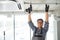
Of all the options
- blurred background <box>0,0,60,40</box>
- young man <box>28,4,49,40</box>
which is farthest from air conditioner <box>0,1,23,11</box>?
young man <box>28,4,49,40</box>

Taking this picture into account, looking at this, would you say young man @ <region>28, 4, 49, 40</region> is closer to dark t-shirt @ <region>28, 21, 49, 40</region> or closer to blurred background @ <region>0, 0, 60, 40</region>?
dark t-shirt @ <region>28, 21, 49, 40</region>

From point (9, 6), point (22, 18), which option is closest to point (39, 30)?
point (22, 18)

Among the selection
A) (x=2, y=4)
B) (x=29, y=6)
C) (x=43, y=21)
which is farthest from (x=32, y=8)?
(x=2, y=4)

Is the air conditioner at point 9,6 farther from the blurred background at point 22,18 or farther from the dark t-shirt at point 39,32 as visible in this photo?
the dark t-shirt at point 39,32

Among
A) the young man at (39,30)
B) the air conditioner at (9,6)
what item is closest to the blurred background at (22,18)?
the air conditioner at (9,6)

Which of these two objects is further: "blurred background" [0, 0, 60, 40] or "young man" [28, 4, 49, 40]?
"blurred background" [0, 0, 60, 40]

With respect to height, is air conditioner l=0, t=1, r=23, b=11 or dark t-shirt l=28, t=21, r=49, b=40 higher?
air conditioner l=0, t=1, r=23, b=11

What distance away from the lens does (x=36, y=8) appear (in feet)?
13.9

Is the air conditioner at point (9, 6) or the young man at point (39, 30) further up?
the air conditioner at point (9, 6)

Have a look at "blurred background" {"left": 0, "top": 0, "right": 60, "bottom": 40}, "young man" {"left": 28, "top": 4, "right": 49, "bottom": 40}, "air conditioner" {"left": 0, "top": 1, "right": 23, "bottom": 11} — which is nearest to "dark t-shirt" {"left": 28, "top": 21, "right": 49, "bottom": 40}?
"young man" {"left": 28, "top": 4, "right": 49, "bottom": 40}

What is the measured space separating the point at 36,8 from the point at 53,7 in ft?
1.47

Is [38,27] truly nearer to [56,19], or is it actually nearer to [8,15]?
[56,19]

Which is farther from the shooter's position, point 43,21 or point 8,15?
point 8,15

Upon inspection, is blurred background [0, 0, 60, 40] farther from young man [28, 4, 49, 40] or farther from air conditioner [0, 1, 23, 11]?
young man [28, 4, 49, 40]
